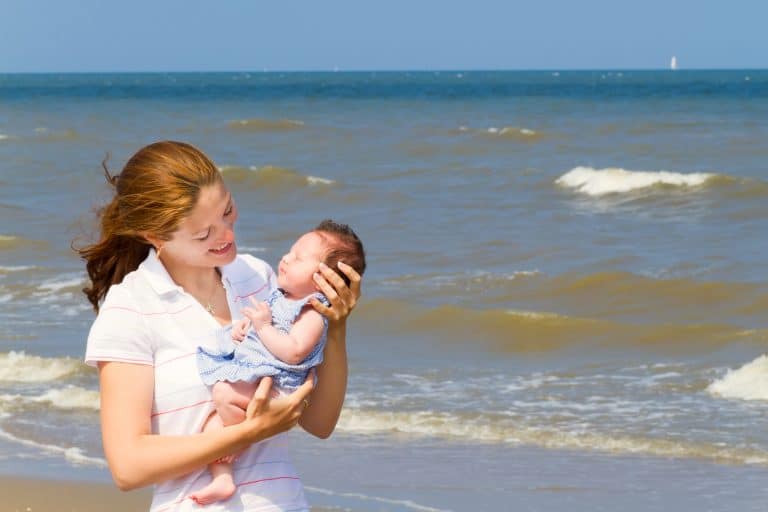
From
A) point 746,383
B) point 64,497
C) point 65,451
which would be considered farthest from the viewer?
point 746,383

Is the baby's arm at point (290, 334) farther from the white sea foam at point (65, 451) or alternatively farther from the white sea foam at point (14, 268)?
the white sea foam at point (14, 268)

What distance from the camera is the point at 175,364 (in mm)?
2605

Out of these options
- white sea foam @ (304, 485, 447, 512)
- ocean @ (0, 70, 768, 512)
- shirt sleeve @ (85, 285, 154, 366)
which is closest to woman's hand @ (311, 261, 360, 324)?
shirt sleeve @ (85, 285, 154, 366)

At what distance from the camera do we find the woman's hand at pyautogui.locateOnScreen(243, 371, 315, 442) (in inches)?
99.2

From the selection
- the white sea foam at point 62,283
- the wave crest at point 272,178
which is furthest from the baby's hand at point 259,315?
the wave crest at point 272,178

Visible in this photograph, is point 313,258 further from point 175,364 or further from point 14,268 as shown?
point 14,268

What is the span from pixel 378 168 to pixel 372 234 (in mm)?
10102

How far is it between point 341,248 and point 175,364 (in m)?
0.47

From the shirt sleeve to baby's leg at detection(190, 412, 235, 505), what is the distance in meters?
0.21

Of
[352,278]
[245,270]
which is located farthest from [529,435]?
[352,278]

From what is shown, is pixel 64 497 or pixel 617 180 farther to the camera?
pixel 617 180

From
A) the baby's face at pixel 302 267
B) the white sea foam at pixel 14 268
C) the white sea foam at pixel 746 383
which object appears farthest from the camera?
the white sea foam at pixel 14 268

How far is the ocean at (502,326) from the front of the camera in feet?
23.1

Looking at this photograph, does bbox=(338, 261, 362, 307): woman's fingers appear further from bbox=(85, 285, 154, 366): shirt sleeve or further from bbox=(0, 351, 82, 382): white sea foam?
bbox=(0, 351, 82, 382): white sea foam
